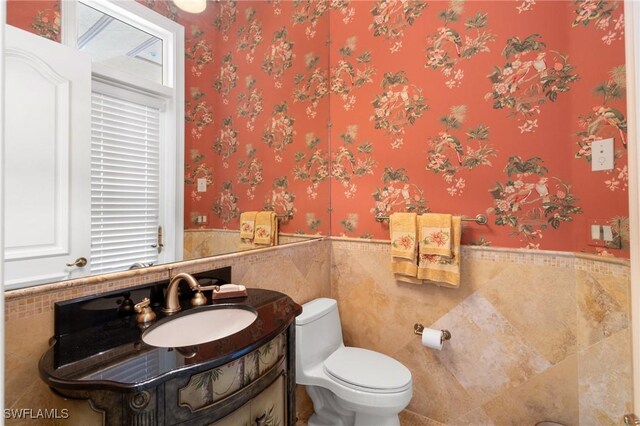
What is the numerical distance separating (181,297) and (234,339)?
46 cm

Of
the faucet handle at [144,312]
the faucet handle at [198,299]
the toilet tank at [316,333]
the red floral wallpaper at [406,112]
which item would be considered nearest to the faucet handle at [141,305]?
the faucet handle at [144,312]

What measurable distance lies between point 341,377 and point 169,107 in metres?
1.48

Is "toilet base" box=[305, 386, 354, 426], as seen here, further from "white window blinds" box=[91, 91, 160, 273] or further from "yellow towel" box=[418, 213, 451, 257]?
"white window blinds" box=[91, 91, 160, 273]

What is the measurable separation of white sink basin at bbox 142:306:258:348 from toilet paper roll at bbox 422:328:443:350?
1.04 m

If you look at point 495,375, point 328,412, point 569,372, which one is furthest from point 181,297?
point 569,372

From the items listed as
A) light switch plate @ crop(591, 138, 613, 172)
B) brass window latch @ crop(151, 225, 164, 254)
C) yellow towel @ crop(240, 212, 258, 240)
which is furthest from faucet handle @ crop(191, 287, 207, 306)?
light switch plate @ crop(591, 138, 613, 172)

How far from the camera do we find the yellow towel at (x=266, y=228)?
5.55 feet

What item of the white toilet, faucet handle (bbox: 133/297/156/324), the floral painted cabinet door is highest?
faucet handle (bbox: 133/297/156/324)

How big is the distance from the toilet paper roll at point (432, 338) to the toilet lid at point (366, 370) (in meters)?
0.19

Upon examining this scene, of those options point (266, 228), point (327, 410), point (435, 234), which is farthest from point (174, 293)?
point (435, 234)

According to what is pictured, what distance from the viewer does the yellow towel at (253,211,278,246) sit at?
1692 millimetres

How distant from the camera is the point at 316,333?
Result: 1.65 m

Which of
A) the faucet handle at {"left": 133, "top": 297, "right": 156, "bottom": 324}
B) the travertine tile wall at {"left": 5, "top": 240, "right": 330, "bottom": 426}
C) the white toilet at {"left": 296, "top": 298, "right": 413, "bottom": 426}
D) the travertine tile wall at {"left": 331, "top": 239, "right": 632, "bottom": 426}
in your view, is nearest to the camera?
the travertine tile wall at {"left": 5, "top": 240, "right": 330, "bottom": 426}

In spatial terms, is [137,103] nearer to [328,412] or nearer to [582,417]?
[328,412]
